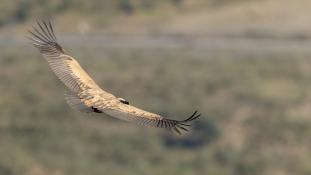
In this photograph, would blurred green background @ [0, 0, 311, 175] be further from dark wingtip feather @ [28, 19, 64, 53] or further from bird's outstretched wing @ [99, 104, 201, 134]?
bird's outstretched wing @ [99, 104, 201, 134]

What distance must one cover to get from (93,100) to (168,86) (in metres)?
52.6

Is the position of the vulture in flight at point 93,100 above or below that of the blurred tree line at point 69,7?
below

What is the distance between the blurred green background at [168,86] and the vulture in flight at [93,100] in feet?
125

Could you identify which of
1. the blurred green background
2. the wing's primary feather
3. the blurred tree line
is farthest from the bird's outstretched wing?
the blurred tree line

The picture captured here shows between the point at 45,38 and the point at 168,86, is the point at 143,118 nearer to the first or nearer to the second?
the point at 45,38

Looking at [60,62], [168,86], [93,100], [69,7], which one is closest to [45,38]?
[60,62]

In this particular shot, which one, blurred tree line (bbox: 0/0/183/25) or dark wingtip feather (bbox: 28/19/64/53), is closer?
dark wingtip feather (bbox: 28/19/64/53)

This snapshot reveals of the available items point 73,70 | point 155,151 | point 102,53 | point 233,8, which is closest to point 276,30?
point 233,8

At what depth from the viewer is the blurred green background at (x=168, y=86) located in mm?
55562

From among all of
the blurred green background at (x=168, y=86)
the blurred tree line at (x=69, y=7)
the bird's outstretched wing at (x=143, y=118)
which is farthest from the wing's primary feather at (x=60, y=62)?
the blurred tree line at (x=69, y=7)

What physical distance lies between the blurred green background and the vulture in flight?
38.0 metres

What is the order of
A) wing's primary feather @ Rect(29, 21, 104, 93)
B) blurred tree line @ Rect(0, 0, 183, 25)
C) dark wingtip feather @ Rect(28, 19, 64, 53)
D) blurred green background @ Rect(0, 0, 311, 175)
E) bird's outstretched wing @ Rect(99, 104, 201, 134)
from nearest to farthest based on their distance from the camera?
bird's outstretched wing @ Rect(99, 104, 201, 134) < wing's primary feather @ Rect(29, 21, 104, 93) < dark wingtip feather @ Rect(28, 19, 64, 53) < blurred green background @ Rect(0, 0, 311, 175) < blurred tree line @ Rect(0, 0, 183, 25)

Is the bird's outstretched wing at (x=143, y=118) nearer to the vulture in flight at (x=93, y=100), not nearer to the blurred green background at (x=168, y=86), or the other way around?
the vulture in flight at (x=93, y=100)

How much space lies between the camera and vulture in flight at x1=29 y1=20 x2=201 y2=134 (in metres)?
12.9
